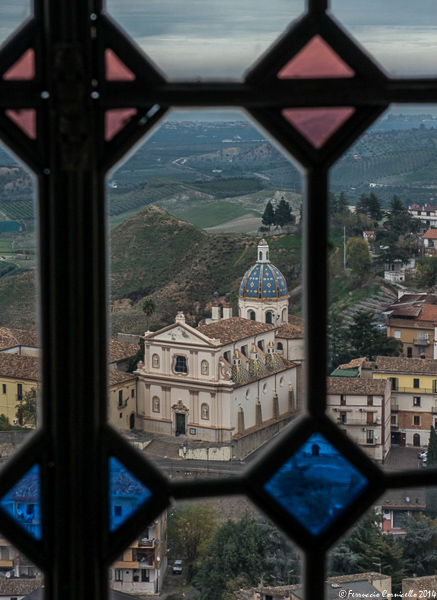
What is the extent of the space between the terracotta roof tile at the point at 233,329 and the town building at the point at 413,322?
0.18 meters

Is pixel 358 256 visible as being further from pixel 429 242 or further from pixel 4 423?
pixel 4 423

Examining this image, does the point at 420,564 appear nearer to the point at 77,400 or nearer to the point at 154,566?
the point at 154,566

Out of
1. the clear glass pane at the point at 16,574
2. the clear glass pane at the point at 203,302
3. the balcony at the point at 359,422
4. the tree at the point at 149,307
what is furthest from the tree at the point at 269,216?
the clear glass pane at the point at 16,574

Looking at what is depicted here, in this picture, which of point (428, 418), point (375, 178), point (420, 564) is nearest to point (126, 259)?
point (375, 178)

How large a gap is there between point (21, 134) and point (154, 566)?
24.3 inches

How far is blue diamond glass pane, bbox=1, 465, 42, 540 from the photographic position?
1.09m

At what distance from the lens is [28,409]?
1.16 m

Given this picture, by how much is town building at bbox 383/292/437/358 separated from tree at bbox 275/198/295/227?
20 cm

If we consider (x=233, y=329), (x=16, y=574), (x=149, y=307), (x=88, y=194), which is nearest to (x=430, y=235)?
(x=233, y=329)

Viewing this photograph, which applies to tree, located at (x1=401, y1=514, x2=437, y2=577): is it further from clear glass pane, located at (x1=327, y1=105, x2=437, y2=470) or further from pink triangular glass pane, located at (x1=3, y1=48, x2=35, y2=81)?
pink triangular glass pane, located at (x1=3, y1=48, x2=35, y2=81)

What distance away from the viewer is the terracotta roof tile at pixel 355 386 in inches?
47.5

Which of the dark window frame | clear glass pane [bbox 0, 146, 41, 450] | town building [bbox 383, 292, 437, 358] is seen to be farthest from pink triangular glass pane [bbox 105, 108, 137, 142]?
town building [bbox 383, 292, 437, 358]

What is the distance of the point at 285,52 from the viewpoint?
1.07 metres

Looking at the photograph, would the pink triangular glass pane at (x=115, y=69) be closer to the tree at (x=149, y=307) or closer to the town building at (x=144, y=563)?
the tree at (x=149, y=307)
